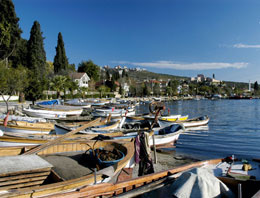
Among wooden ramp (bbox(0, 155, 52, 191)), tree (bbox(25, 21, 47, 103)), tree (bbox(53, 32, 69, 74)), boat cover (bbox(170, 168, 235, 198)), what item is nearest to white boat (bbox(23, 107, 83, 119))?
wooden ramp (bbox(0, 155, 52, 191))

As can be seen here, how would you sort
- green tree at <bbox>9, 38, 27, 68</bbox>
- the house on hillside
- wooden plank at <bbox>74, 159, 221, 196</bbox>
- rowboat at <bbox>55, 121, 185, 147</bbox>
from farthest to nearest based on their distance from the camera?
the house on hillside → green tree at <bbox>9, 38, 27, 68</bbox> → rowboat at <bbox>55, 121, 185, 147</bbox> → wooden plank at <bbox>74, 159, 221, 196</bbox>

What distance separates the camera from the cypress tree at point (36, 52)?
5644 centimetres

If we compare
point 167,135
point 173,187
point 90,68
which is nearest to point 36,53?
point 90,68

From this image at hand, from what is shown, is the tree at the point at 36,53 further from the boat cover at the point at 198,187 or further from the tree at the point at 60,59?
the boat cover at the point at 198,187

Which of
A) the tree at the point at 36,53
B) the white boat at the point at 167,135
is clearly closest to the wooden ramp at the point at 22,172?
the white boat at the point at 167,135

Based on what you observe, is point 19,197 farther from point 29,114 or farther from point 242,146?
point 29,114

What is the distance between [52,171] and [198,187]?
3.80 metres

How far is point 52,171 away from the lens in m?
5.77

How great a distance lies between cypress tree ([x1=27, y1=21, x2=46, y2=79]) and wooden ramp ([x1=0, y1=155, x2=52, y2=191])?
54.4 meters

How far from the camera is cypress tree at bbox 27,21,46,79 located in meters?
56.4

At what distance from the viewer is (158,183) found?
5.68 m

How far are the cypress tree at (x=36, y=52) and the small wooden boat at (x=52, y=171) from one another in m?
52.6

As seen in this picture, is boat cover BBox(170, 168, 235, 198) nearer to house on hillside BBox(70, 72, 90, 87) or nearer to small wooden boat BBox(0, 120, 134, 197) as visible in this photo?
small wooden boat BBox(0, 120, 134, 197)

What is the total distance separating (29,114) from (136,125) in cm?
1528
